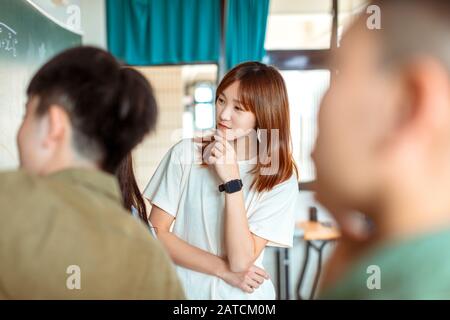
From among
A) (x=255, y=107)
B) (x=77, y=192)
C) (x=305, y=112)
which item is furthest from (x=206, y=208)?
(x=305, y=112)

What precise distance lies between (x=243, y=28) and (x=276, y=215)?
48 centimetres

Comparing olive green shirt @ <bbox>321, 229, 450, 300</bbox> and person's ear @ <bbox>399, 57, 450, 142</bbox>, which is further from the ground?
person's ear @ <bbox>399, 57, 450, 142</bbox>

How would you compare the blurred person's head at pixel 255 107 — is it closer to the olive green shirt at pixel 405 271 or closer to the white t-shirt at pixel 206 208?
the white t-shirt at pixel 206 208

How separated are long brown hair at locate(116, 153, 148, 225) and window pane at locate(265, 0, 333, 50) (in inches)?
42.1

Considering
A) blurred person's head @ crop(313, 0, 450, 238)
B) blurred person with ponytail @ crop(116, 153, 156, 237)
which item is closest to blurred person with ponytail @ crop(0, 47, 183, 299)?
blurred person with ponytail @ crop(116, 153, 156, 237)

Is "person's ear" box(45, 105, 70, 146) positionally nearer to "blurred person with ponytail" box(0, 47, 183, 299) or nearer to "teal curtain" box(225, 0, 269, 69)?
"blurred person with ponytail" box(0, 47, 183, 299)

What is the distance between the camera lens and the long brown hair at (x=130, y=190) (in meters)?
0.83

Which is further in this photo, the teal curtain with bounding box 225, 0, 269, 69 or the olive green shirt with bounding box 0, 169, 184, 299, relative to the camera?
the teal curtain with bounding box 225, 0, 269, 69

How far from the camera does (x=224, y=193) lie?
845 millimetres

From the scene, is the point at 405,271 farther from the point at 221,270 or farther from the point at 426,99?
the point at 221,270

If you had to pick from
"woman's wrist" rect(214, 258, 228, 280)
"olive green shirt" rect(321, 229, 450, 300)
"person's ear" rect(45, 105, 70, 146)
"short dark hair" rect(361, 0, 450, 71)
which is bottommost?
"woman's wrist" rect(214, 258, 228, 280)

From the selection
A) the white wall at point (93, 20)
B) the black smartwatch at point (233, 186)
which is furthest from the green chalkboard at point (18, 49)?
the black smartwatch at point (233, 186)

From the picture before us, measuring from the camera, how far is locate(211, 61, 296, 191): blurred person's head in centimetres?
85

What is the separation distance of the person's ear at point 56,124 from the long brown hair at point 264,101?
34 cm
